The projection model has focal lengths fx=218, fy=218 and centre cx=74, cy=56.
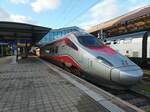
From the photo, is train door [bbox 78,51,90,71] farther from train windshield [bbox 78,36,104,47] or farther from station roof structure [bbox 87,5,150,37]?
station roof structure [bbox 87,5,150,37]

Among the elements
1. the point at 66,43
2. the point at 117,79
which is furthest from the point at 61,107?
the point at 66,43

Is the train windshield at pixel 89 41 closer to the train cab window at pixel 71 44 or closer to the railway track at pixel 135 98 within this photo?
the train cab window at pixel 71 44

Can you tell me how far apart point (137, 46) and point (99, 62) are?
29.5ft

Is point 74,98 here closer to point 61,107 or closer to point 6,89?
point 61,107

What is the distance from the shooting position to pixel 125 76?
7902mm

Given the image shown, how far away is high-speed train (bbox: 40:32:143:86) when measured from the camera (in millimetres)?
8094

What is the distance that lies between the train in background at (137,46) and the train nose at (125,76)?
834 centimetres

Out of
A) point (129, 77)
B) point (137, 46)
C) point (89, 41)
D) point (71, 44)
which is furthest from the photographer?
point (137, 46)

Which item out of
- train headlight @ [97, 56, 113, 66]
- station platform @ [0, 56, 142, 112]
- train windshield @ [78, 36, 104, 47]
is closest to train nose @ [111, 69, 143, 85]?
train headlight @ [97, 56, 113, 66]

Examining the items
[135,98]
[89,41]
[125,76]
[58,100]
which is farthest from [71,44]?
[58,100]

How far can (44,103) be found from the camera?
18.4 feet

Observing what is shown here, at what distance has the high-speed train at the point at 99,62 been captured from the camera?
319 inches

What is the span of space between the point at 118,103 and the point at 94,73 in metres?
3.59

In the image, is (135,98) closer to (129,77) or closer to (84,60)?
(129,77)
